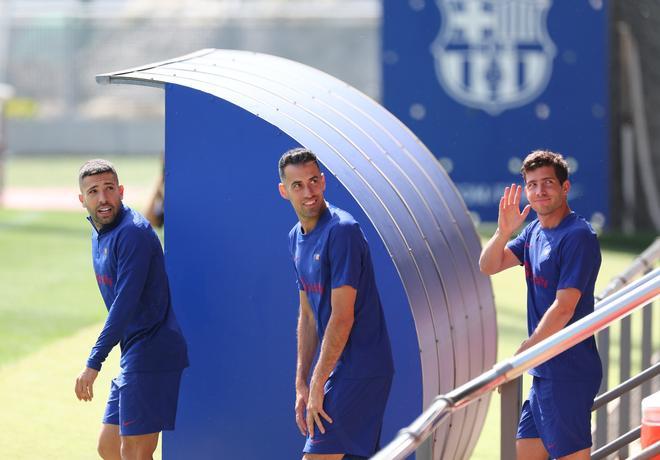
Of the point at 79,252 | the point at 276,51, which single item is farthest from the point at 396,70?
the point at 276,51

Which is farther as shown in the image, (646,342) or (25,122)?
(25,122)

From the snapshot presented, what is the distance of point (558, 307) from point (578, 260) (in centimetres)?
22

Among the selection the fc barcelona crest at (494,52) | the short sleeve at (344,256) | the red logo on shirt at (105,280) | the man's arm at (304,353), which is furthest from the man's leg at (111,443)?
the fc barcelona crest at (494,52)

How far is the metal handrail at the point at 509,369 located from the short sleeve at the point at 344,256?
1.16 m

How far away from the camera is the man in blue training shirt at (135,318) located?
5.88 meters

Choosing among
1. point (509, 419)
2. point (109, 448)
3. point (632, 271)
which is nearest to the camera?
point (509, 419)

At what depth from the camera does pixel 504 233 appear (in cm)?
566

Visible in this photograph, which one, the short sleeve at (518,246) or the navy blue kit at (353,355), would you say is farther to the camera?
the short sleeve at (518,246)

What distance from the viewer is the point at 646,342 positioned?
7.54 meters

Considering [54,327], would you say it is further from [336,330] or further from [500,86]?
[500,86]

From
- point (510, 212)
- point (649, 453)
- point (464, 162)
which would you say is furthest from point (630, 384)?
point (464, 162)

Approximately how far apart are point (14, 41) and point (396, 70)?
24656mm

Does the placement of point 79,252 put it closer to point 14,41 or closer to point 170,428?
point 170,428

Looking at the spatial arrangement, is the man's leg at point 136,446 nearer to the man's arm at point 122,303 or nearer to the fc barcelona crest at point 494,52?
the man's arm at point 122,303
